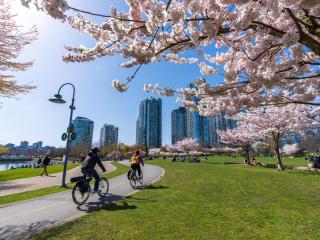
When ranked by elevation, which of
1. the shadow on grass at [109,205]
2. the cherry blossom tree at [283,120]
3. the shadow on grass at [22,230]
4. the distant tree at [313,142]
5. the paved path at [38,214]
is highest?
the distant tree at [313,142]

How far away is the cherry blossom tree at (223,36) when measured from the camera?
3.65 metres

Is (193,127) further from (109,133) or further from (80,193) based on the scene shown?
(80,193)

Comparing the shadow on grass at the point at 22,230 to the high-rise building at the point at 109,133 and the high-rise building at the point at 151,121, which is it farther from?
the high-rise building at the point at 109,133

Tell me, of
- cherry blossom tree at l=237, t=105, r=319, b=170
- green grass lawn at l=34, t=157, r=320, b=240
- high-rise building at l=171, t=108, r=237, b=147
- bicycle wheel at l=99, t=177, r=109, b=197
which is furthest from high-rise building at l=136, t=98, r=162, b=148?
green grass lawn at l=34, t=157, r=320, b=240

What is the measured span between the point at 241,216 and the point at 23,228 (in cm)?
633

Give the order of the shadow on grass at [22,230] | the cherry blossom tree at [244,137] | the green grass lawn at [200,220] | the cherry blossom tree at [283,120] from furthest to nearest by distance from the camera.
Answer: the cherry blossom tree at [244,137], the cherry blossom tree at [283,120], the shadow on grass at [22,230], the green grass lawn at [200,220]

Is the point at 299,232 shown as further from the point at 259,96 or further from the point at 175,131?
the point at 175,131

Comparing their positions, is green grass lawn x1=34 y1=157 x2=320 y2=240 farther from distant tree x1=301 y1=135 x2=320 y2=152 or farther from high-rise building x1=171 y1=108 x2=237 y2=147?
high-rise building x1=171 y1=108 x2=237 y2=147

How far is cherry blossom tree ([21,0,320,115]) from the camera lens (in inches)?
144

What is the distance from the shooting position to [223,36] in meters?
5.34

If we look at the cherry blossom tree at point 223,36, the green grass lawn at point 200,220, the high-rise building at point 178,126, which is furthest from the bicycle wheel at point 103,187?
the high-rise building at point 178,126

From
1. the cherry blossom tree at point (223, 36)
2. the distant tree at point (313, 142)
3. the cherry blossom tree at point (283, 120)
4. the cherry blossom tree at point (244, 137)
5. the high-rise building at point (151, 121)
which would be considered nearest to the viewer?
the cherry blossom tree at point (223, 36)

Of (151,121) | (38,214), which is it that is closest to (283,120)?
(38,214)

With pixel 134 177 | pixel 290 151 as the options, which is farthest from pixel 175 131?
pixel 134 177
